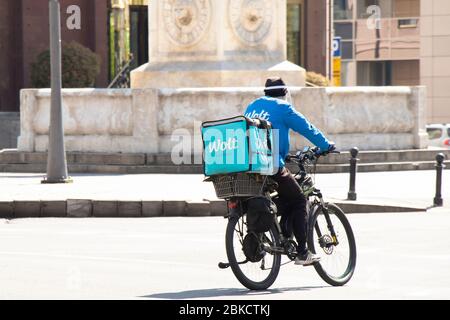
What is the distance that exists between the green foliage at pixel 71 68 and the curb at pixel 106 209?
20.9 metres

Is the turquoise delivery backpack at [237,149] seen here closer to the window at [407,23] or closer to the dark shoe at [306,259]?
the dark shoe at [306,259]

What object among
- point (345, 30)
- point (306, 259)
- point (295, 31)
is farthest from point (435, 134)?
point (306, 259)

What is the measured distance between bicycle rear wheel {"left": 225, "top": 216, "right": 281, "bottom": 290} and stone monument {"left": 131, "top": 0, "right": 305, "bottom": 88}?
1524 centimetres

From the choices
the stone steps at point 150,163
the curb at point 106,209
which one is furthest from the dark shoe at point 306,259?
the stone steps at point 150,163

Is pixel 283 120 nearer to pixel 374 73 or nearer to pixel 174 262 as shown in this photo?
pixel 174 262

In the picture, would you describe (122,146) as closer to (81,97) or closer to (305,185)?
(81,97)

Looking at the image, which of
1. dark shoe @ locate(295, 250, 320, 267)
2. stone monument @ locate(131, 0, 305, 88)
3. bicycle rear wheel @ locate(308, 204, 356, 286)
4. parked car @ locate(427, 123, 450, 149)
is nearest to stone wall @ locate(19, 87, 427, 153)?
stone monument @ locate(131, 0, 305, 88)

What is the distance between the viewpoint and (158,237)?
14711mm

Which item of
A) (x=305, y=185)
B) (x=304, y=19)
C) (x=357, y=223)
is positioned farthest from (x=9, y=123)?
(x=305, y=185)

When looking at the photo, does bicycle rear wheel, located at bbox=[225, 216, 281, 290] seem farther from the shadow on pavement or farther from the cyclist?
the cyclist

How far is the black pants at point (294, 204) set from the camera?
34.7ft

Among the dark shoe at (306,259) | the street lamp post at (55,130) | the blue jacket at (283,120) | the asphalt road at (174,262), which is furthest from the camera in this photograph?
the street lamp post at (55,130)

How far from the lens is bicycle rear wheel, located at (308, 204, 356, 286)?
10750 mm
